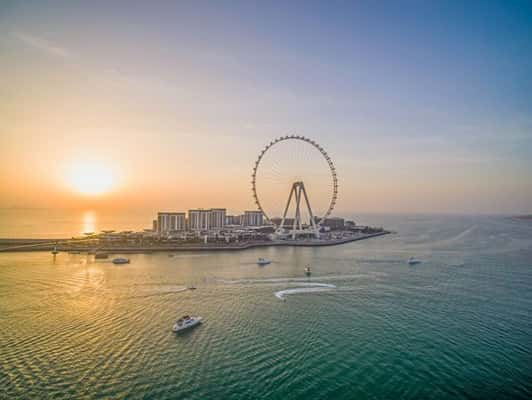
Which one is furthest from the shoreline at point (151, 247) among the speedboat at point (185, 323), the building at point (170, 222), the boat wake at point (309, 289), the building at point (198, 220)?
the speedboat at point (185, 323)

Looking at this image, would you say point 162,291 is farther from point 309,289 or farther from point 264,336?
point 309,289

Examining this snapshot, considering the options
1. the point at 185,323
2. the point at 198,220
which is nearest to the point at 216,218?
the point at 198,220

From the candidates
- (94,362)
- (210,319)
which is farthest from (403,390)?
(94,362)

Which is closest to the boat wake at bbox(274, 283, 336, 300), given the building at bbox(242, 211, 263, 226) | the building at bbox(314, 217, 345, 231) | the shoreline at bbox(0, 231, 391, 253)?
the shoreline at bbox(0, 231, 391, 253)

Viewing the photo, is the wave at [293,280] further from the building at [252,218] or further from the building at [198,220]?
the building at [252,218]

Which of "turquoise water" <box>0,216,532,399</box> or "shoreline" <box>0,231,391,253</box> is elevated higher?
"shoreline" <box>0,231,391,253</box>

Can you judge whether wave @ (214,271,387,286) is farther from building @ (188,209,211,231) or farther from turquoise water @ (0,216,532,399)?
building @ (188,209,211,231)

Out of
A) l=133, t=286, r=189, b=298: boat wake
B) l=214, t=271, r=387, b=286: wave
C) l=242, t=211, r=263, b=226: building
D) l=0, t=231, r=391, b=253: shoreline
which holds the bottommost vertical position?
→ l=214, t=271, r=387, b=286: wave
